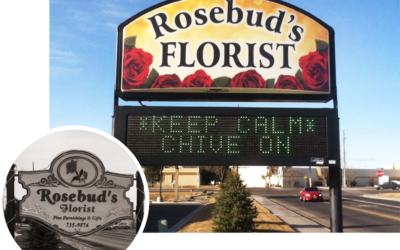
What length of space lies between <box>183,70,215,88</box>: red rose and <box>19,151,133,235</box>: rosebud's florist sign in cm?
515

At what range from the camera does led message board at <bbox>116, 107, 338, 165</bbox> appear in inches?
413

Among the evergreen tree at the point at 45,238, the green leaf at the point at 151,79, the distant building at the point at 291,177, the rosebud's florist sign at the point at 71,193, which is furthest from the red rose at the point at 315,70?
the distant building at the point at 291,177

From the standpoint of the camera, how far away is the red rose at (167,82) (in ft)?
37.7

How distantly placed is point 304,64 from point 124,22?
513 centimetres

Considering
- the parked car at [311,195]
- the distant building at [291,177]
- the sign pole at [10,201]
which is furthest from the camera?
the distant building at [291,177]

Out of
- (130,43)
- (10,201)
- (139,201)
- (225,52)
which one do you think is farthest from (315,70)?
(10,201)

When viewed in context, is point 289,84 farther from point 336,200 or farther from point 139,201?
point 139,201

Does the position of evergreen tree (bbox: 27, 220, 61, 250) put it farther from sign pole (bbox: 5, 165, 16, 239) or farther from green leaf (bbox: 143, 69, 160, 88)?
green leaf (bbox: 143, 69, 160, 88)

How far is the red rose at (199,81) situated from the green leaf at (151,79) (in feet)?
2.71

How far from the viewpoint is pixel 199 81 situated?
11484 millimetres

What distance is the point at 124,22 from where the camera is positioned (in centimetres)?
1176

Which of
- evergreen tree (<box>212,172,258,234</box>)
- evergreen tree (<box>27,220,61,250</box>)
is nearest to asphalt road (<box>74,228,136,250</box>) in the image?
evergreen tree (<box>27,220,61,250</box>)

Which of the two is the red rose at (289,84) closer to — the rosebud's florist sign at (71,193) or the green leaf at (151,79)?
the green leaf at (151,79)

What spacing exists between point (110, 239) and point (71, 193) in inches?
38.0
